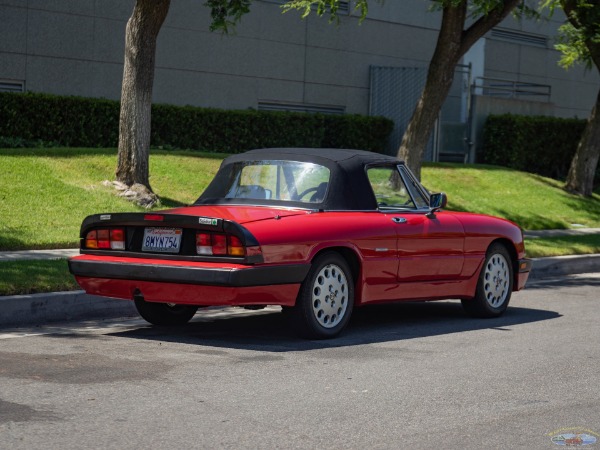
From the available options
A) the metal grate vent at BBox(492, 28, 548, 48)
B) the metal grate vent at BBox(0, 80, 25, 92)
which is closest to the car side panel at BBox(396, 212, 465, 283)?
the metal grate vent at BBox(0, 80, 25, 92)

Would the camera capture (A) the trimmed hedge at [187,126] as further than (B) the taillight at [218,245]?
Yes

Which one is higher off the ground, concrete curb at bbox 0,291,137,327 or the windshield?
the windshield

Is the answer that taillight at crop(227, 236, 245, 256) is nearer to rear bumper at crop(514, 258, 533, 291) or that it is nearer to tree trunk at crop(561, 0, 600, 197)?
rear bumper at crop(514, 258, 533, 291)

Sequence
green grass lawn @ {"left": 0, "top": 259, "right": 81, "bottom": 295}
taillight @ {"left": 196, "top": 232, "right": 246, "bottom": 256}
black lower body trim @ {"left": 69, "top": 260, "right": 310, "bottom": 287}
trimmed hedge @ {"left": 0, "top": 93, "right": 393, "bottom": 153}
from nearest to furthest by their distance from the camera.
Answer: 1. black lower body trim @ {"left": 69, "top": 260, "right": 310, "bottom": 287}
2. taillight @ {"left": 196, "top": 232, "right": 246, "bottom": 256}
3. green grass lawn @ {"left": 0, "top": 259, "right": 81, "bottom": 295}
4. trimmed hedge @ {"left": 0, "top": 93, "right": 393, "bottom": 153}

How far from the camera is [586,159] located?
26.2 metres

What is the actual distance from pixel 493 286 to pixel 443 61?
930 centimetres

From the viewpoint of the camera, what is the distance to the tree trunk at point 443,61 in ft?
62.7

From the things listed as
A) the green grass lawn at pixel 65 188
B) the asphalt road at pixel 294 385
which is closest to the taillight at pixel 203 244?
the asphalt road at pixel 294 385

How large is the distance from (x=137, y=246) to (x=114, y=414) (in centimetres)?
284

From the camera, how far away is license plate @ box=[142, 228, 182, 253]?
862 centimetres

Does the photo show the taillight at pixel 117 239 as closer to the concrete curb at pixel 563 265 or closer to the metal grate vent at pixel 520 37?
the concrete curb at pixel 563 265

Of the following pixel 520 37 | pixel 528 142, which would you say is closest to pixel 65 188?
pixel 528 142

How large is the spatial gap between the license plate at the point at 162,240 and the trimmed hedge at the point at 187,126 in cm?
1134

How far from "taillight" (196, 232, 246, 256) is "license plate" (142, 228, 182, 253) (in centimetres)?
20
